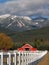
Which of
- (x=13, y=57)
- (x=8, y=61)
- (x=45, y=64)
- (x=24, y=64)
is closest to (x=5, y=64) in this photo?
(x=8, y=61)

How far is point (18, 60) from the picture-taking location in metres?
15.7

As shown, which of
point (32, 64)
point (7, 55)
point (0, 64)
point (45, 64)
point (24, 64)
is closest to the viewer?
point (0, 64)

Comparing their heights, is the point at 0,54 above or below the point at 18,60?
above

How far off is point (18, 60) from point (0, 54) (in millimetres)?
2510

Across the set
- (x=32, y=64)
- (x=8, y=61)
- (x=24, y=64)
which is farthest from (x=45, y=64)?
(x=8, y=61)

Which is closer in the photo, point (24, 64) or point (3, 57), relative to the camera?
point (3, 57)

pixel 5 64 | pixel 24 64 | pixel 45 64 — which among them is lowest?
pixel 45 64

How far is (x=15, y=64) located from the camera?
1445 cm

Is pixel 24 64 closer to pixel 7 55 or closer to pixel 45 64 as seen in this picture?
pixel 7 55

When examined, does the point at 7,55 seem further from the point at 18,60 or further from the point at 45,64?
the point at 45,64

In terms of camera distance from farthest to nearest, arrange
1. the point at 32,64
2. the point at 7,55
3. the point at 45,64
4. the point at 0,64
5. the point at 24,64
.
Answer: the point at 45,64, the point at 24,64, the point at 32,64, the point at 7,55, the point at 0,64

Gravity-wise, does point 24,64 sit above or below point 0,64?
below

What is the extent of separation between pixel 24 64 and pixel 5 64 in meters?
3.53

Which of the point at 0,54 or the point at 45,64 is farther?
the point at 45,64
